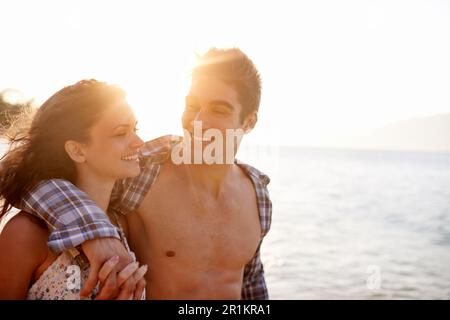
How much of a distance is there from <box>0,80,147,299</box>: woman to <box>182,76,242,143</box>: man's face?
77 centimetres

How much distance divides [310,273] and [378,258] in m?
2.92

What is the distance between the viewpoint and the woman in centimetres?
194

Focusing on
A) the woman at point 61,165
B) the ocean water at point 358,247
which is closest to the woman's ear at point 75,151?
the woman at point 61,165

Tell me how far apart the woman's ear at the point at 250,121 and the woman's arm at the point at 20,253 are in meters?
1.79

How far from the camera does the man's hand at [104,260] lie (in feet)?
5.83


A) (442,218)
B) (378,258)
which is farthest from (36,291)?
(442,218)

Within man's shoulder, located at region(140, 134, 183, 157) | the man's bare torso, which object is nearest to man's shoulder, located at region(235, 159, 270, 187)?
the man's bare torso

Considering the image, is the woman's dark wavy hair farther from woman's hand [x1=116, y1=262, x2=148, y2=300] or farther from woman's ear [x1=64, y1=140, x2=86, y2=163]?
woman's hand [x1=116, y1=262, x2=148, y2=300]

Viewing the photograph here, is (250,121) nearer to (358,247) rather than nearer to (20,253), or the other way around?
(20,253)

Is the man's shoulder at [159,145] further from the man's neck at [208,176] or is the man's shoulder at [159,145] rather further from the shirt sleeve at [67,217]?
A: the shirt sleeve at [67,217]

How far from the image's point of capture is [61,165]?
217 cm

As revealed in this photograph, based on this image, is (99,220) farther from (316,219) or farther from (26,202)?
(316,219)

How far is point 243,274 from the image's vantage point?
3209 millimetres
